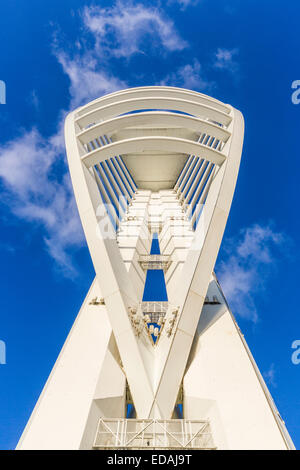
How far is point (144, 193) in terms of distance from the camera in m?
17.6

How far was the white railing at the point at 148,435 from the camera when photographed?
4.97 metres

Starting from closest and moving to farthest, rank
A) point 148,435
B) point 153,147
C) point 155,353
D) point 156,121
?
point 148,435 → point 155,353 → point 153,147 → point 156,121

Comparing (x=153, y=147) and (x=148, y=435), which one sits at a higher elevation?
(x=153, y=147)

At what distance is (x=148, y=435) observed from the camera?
209 inches

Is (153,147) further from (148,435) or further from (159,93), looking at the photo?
(148,435)

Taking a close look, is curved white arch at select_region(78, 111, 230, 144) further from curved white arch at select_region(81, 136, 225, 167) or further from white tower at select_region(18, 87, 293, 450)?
curved white arch at select_region(81, 136, 225, 167)

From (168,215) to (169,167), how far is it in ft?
16.1

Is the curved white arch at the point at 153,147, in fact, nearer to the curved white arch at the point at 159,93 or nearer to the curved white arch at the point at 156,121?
the curved white arch at the point at 156,121

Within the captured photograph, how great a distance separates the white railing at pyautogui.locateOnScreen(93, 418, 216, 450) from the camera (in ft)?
16.3

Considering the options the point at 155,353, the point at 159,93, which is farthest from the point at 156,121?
the point at 155,353

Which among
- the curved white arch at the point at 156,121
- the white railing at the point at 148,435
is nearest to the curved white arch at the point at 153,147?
the curved white arch at the point at 156,121

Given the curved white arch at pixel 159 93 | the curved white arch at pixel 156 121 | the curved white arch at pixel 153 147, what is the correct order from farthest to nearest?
the curved white arch at pixel 159 93 → the curved white arch at pixel 156 121 → the curved white arch at pixel 153 147

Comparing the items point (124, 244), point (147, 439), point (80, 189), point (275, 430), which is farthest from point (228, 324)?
point (80, 189)
